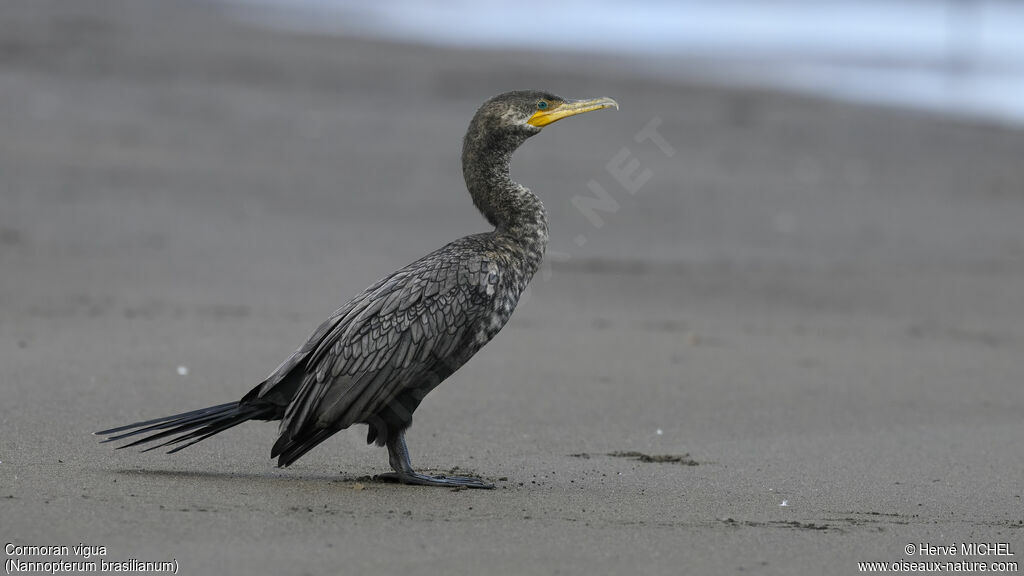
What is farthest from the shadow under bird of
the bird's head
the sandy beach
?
the bird's head

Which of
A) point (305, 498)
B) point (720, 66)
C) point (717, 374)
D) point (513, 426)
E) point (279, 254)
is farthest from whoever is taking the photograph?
point (720, 66)

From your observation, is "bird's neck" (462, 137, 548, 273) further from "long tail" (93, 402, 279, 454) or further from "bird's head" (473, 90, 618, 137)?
"long tail" (93, 402, 279, 454)

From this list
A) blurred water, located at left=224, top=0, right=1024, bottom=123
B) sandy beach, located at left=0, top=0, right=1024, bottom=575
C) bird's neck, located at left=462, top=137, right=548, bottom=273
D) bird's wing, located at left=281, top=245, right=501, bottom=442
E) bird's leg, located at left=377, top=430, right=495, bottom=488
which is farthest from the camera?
blurred water, located at left=224, top=0, right=1024, bottom=123

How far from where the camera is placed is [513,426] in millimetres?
6883

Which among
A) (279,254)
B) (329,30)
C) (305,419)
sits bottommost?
(305,419)

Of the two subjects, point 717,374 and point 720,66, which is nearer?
point 717,374

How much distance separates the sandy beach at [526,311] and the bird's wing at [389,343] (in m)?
0.36

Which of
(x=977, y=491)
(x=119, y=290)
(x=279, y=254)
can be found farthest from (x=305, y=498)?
(x=279, y=254)

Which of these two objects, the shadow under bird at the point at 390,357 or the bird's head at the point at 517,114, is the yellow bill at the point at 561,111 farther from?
the shadow under bird at the point at 390,357

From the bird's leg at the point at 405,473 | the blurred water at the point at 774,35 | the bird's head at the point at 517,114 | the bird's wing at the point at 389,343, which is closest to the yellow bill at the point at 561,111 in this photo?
the bird's head at the point at 517,114

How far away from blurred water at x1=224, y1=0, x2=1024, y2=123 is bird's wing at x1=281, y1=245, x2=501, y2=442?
16227 millimetres

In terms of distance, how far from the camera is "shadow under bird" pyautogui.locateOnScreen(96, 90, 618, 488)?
5.32 m

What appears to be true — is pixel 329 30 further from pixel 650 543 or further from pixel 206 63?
pixel 650 543

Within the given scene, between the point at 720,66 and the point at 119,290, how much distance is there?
654 inches
